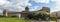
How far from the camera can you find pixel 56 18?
4.47ft

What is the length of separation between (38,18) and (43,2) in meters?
0.15

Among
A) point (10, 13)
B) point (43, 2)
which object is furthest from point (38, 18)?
point (10, 13)

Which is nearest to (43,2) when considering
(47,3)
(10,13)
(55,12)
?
(47,3)

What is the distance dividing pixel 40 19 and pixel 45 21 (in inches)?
1.9

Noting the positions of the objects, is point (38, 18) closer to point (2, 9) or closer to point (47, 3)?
point (47, 3)

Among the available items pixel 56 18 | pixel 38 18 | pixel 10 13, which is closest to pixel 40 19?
pixel 38 18

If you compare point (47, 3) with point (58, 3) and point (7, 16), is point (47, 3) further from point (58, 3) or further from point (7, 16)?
point (7, 16)

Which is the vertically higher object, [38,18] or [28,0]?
[28,0]

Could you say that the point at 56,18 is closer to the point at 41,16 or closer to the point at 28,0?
the point at 41,16

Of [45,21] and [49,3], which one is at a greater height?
[49,3]

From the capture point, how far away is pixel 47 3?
138 cm

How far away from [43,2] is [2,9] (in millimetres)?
373

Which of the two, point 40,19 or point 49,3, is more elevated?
point 49,3

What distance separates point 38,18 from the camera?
1.36 meters
